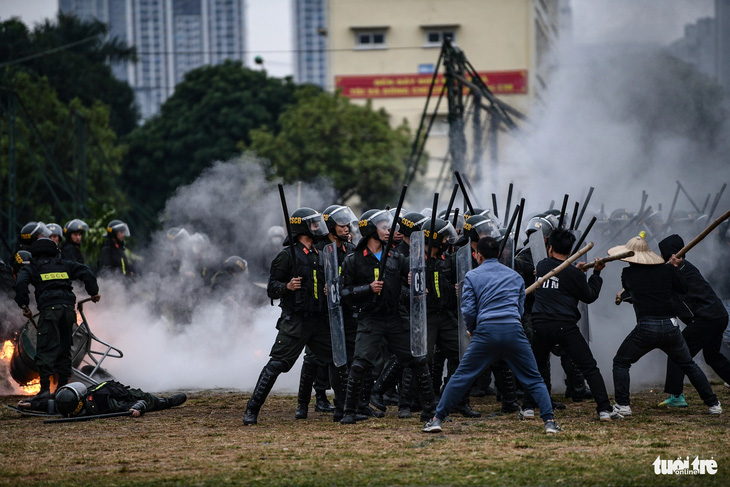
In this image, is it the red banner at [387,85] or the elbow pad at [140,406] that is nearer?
the elbow pad at [140,406]

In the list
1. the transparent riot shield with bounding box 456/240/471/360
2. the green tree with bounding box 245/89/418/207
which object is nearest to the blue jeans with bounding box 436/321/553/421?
the transparent riot shield with bounding box 456/240/471/360

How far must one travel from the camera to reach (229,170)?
1200 inches

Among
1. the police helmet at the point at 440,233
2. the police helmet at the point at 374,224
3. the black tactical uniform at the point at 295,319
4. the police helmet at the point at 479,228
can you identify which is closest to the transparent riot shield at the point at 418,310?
the police helmet at the point at 374,224

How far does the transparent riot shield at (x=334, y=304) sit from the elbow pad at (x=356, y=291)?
0.17 metres

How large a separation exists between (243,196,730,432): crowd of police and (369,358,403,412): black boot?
0.5 inches

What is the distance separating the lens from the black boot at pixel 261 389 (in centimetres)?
1017

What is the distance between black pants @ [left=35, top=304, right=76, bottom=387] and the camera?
40.4 ft

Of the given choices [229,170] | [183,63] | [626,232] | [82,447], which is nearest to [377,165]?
[229,170]

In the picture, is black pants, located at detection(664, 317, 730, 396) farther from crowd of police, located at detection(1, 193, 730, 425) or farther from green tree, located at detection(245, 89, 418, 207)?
green tree, located at detection(245, 89, 418, 207)

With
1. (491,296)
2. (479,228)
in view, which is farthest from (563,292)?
(491,296)

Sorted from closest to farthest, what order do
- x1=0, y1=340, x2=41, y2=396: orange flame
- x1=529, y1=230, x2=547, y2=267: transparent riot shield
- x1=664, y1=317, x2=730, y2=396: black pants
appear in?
x1=664, y1=317, x2=730, y2=396: black pants, x1=529, y1=230, x2=547, y2=267: transparent riot shield, x1=0, y1=340, x2=41, y2=396: orange flame

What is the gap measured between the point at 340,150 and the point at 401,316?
30.8 meters

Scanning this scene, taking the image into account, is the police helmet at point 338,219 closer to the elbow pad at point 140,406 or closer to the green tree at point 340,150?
the elbow pad at point 140,406
